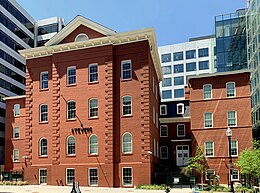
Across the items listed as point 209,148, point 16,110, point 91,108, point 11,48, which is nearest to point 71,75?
point 91,108

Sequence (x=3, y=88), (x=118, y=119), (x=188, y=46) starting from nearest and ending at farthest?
(x=118, y=119)
(x=3, y=88)
(x=188, y=46)

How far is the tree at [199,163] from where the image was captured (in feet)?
129

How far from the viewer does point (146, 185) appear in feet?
115

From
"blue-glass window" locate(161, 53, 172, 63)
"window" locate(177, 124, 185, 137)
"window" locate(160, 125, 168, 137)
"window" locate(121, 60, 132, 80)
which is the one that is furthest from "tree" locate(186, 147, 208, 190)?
"blue-glass window" locate(161, 53, 172, 63)

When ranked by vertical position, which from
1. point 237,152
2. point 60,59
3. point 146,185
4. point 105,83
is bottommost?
point 146,185

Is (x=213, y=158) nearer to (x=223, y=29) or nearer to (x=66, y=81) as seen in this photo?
(x=66, y=81)

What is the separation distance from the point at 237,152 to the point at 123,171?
12959mm

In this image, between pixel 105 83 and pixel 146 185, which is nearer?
pixel 146 185

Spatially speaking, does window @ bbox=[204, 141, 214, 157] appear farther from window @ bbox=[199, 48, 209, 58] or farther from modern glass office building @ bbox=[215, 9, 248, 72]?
window @ bbox=[199, 48, 209, 58]

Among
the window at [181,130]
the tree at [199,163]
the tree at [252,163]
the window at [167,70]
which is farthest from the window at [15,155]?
the window at [167,70]

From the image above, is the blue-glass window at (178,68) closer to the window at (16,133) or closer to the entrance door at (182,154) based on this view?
the entrance door at (182,154)

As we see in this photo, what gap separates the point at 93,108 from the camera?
3906cm

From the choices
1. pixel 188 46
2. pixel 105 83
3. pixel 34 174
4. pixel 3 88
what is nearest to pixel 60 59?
pixel 105 83

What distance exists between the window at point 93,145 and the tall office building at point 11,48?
2812cm
